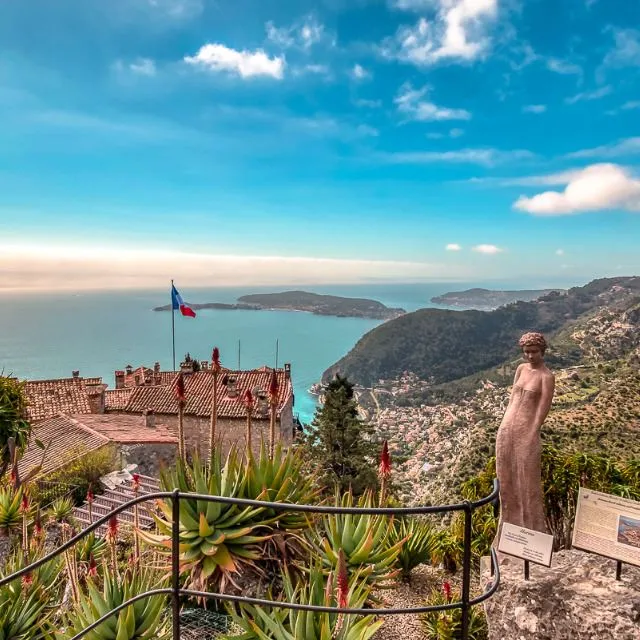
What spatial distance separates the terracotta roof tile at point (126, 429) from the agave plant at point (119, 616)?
12.9 metres

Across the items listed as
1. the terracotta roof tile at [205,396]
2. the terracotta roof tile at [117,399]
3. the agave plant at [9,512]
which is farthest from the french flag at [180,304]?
the agave plant at [9,512]

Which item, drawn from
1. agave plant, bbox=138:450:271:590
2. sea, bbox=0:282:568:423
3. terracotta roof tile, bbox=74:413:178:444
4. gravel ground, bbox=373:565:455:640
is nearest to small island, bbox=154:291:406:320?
sea, bbox=0:282:568:423

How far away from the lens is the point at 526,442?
4277mm

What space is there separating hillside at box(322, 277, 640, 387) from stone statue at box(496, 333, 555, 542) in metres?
66.0

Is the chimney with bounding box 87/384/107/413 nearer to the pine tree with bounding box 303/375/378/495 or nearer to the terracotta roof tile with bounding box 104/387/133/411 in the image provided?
the terracotta roof tile with bounding box 104/387/133/411

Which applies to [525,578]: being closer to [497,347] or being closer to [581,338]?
[581,338]

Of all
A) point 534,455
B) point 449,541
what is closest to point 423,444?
point 449,541

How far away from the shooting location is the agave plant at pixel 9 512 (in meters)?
7.36

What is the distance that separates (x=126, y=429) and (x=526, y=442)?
17520 millimetres

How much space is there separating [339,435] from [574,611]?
1629 centimetres

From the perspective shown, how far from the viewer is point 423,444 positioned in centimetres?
3978

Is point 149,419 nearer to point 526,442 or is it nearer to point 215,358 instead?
point 215,358

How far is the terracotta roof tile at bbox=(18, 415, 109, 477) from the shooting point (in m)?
14.1

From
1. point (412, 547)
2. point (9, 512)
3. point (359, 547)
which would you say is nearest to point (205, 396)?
point (9, 512)
